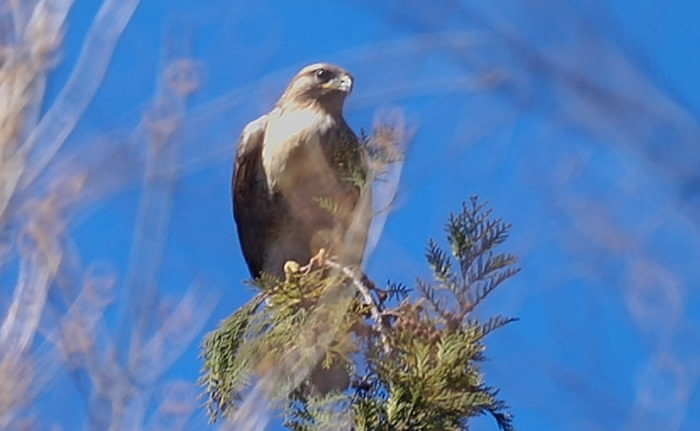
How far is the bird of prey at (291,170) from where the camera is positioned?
4.50 meters

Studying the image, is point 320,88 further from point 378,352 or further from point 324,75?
point 378,352

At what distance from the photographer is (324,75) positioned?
4.98 metres

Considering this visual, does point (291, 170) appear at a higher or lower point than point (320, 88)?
lower

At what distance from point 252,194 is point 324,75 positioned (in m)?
0.61

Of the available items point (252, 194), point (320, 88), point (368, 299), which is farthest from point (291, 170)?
point (368, 299)

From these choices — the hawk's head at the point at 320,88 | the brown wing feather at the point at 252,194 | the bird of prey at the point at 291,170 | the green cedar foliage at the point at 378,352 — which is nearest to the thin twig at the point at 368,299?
the green cedar foliage at the point at 378,352

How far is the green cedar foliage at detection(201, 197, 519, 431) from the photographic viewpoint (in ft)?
6.86

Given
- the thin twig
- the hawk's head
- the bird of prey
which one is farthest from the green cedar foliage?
the hawk's head

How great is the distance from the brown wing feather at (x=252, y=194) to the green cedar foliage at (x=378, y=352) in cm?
214

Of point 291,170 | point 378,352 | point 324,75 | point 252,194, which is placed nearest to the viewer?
point 378,352

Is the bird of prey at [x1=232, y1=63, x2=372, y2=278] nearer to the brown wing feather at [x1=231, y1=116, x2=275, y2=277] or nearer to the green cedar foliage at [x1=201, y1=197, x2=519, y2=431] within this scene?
the brown wing feather at [x1=231, y1=116, x2=275, y2=277]

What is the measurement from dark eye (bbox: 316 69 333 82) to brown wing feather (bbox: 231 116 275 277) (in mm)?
295

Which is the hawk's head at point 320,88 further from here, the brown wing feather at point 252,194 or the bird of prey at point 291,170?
the brown wing feather at point 252,194

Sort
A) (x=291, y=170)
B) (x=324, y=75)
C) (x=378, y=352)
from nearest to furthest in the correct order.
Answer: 1. (x=378, y=352)
2. (x=291, y=170)
3. (x=324, y=75)
